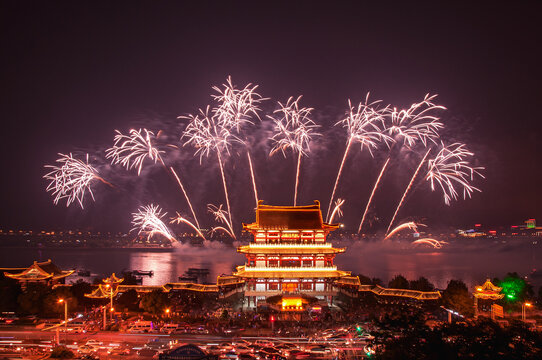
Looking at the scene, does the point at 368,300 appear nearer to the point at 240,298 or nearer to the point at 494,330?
the point at 240,298

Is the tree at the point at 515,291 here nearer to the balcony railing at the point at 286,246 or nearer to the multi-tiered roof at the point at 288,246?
the multi-tiered roof at the point at 288,246

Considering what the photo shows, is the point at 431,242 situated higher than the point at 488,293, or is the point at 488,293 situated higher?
the point at 431,242

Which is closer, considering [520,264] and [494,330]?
[494,330]

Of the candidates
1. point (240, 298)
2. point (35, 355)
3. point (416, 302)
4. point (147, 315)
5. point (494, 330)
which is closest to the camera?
point (494, 330)

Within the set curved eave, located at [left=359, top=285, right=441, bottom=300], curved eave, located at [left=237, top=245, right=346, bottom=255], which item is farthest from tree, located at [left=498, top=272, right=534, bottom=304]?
curved eave, located at [left=237, top=245, right=346, bottom=255]

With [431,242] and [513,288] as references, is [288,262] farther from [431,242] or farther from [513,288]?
[431,242]

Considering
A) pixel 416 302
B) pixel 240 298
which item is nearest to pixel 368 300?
pixel 416 302

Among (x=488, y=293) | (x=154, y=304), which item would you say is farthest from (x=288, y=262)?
(x=488, y=293)

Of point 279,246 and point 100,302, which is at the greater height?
point 279,246
